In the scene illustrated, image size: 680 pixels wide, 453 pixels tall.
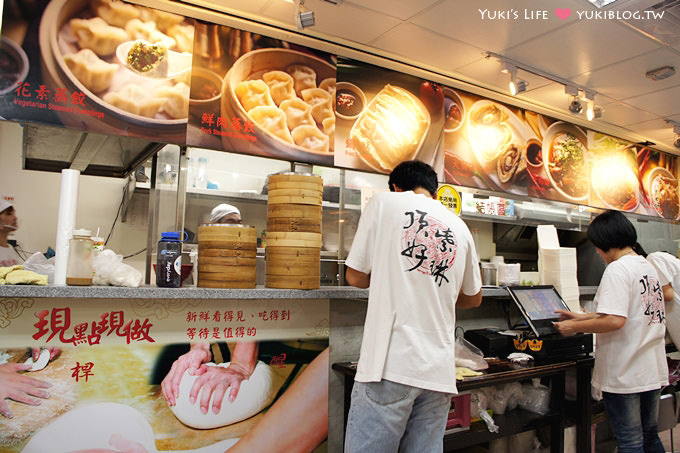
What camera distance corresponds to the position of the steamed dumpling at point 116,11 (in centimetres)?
279

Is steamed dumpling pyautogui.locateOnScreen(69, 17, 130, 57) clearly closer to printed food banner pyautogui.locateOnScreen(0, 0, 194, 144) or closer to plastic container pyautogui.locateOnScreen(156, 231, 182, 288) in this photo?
printed food banner pyautogui.locateOnScreen(0, 0, 194, 144)

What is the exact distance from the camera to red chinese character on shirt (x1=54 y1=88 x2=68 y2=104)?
2.63 metres

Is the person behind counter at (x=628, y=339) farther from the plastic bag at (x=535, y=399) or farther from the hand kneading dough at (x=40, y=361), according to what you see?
the hand kneading dough at (x=40, y=361)

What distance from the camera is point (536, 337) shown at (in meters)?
3.15

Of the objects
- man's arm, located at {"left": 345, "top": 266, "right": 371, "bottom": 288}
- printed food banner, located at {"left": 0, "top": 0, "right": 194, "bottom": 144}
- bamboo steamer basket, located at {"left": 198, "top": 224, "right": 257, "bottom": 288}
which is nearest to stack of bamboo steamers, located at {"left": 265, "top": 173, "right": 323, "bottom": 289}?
bamboo steamer basket, located at {"left": 198, "top": 224, "right": 257, "bottom": 288}

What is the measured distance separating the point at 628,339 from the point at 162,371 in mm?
2511

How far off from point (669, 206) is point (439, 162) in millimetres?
3669

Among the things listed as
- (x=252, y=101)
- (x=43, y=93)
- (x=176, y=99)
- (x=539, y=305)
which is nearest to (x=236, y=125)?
(x=252, y=101)

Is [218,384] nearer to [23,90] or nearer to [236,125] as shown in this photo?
[236,125]

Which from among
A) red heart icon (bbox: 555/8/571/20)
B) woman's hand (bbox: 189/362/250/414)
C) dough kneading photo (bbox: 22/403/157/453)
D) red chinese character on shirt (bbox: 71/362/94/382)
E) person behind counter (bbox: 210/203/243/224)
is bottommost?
dough kneading photo (bbox: 22/403/157/453)

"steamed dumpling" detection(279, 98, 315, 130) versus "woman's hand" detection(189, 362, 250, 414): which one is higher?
"steamed dumpling" detection(279, 98, 315, 130)

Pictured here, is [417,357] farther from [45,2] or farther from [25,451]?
[45,2]

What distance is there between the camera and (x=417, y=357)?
187cm

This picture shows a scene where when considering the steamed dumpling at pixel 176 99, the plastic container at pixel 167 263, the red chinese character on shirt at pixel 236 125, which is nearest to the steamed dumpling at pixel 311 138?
the red chinese character on shirt at pixel 236 125
